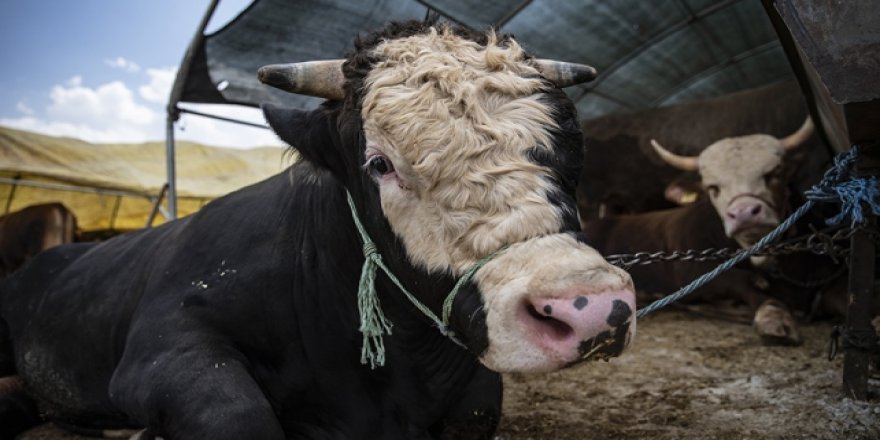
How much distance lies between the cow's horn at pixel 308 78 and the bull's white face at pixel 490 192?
0.60 ft

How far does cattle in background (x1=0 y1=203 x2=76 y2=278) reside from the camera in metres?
9.69

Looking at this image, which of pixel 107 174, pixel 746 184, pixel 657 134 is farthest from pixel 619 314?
pixel 107 174

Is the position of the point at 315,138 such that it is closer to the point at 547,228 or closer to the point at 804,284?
the point at 547,228

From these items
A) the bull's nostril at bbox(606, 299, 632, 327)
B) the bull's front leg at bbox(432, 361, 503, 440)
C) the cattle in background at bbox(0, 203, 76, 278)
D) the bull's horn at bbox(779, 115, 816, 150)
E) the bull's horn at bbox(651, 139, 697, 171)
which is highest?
the bull's horn at bbox(779, 115, 816, 150)

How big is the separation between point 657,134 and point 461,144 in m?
8.67

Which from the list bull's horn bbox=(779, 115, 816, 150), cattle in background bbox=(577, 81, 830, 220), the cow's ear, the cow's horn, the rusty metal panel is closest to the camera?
the rusty metal panel

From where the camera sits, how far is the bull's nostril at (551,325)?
1.36 metres

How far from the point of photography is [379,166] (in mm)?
1834

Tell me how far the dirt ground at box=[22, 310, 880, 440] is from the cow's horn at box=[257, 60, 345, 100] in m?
1.73

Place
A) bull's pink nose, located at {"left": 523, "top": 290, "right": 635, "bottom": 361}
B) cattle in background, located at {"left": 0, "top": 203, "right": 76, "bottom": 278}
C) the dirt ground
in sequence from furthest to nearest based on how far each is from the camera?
cattle in background, located at {"left": 0, "top": 203, "right": 76, "bottom": 278}
the dirt ground
bull's pink nose, located at {"left": 523, "top": 290, "right": 635, "bottom": 361}

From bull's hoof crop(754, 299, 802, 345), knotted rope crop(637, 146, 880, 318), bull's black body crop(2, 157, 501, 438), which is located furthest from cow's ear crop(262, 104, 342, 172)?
bull's hoof crop(754, 299, 802, 345)

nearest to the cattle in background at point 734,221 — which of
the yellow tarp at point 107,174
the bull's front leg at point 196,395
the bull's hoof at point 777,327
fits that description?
the bull's hoof at point 777,327

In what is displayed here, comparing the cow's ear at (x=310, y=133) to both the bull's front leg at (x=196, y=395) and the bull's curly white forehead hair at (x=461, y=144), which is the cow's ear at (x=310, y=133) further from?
the bull's front leg at (x=196, y=395)

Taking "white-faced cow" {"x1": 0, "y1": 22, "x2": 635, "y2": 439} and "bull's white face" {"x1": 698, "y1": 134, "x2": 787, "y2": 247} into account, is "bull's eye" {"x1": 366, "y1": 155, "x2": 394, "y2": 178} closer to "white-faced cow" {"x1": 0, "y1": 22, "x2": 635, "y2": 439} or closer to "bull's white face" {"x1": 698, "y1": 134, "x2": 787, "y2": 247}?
"white-faced cow" {"x1": 0, "y1": 22, "x2": 635, "y2": 439}
